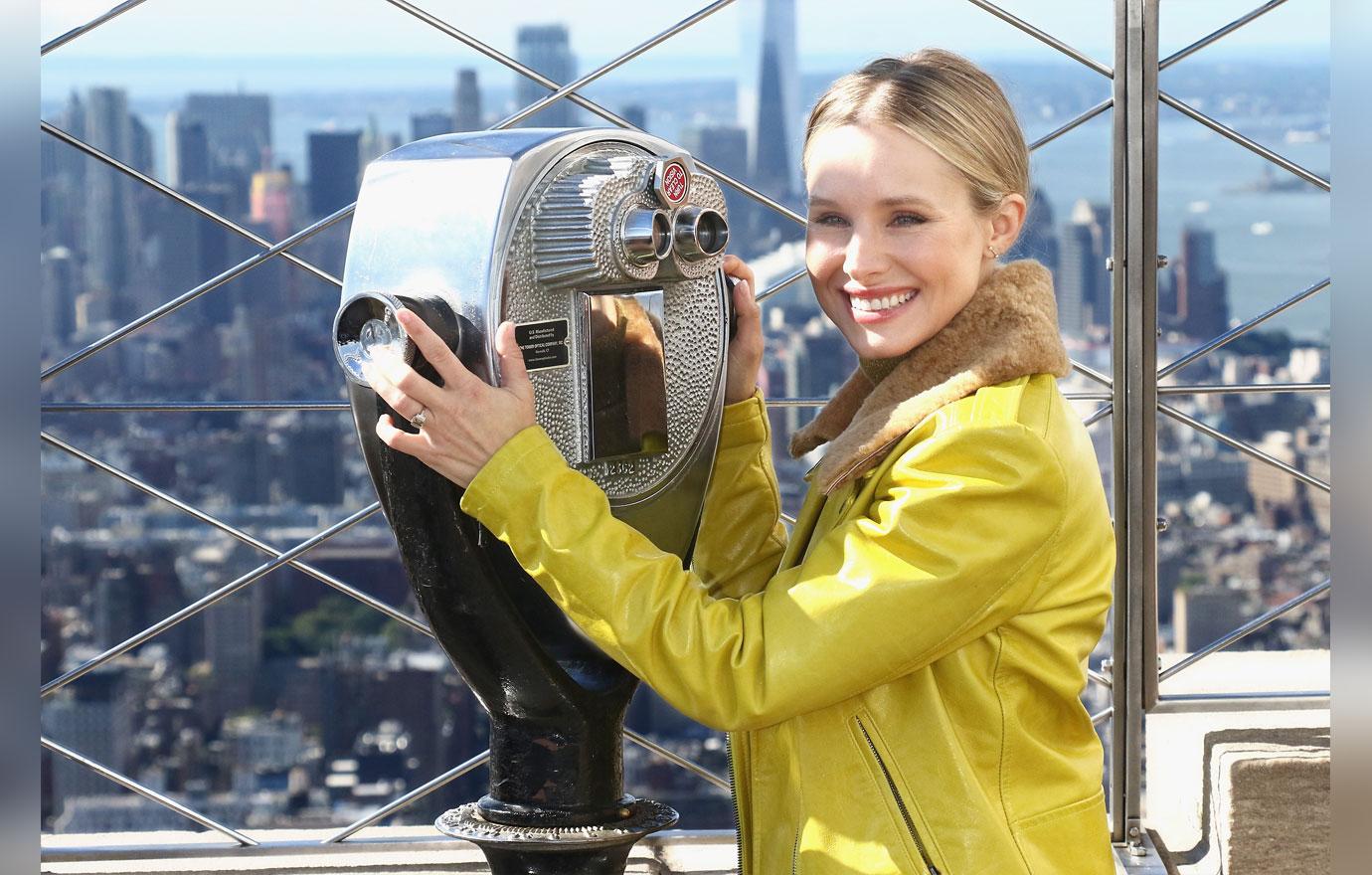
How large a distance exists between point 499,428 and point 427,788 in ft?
3.27

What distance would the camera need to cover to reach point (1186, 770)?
2.17m

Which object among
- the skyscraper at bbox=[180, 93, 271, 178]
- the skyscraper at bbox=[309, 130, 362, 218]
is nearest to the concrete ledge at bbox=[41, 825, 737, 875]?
the skyscraper at bbox=[309, 130, 362, 218]

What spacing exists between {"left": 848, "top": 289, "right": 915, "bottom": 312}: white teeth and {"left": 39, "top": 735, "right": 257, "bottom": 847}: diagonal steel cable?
114 cm

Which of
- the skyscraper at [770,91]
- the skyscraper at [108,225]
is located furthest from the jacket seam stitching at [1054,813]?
the skyscraper at [108,225]

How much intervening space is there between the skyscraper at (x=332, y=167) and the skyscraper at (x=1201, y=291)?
3838mm

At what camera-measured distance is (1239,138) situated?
2131 mm

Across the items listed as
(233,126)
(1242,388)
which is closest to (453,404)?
(1242,388)

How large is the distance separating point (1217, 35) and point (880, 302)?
0.97 m

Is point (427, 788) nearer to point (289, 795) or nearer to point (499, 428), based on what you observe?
point (499, 428)

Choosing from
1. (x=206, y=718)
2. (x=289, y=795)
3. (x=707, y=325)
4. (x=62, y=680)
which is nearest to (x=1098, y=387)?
(x=707, y=325)

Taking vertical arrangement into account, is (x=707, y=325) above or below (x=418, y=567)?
above

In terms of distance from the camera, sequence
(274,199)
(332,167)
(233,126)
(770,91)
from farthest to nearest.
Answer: (233,126) → (274,199) → (332,167) → (770,91)

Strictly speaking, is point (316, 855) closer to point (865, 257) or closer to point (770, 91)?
point (865, 257)

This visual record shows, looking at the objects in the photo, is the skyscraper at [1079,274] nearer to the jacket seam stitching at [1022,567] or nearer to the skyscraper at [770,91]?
the skyscraper at [770,91]
